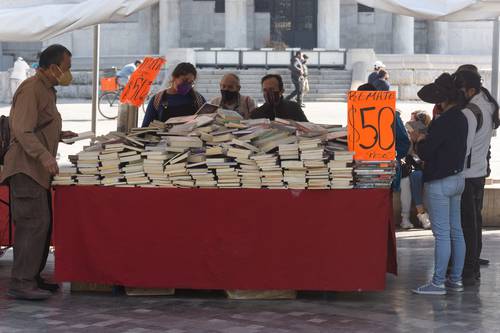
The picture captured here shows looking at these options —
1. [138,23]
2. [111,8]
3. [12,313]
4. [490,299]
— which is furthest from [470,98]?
[138,23]

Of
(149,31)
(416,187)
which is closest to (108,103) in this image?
(149,31)

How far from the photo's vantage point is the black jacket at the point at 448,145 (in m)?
8.24

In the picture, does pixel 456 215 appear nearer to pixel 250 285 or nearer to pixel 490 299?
pixel 490 299

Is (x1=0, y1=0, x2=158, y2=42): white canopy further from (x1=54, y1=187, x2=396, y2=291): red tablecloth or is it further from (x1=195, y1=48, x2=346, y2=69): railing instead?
(x1=195, y1=48, x2=346, y2=69): railing

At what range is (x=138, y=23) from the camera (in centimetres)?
4903

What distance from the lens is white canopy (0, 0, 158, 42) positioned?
905 cm

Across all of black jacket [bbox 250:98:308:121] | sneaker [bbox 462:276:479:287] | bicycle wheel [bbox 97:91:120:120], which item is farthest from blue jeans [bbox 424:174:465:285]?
bicycle wheel [bbox 97:91:120:120]

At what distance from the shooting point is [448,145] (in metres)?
8.27

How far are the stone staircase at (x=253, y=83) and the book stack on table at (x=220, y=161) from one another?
2718cm

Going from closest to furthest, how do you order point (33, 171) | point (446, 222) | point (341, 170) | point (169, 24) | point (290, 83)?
point (341, 170) < point (33, 171) < point (446, 222) < point (290, 83) < point (169, 24)

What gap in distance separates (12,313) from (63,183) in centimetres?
104

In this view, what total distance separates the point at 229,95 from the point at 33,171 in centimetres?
277

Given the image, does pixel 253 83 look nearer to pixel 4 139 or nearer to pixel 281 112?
pixel 281 112

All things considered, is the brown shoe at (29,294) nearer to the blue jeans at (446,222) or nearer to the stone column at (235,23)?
the blue jeans at (446,222)
